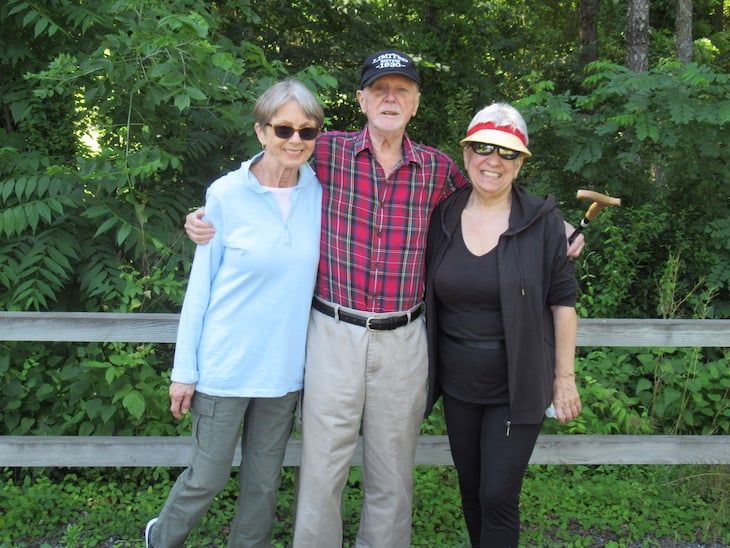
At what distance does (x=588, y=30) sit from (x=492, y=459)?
12.6 metres

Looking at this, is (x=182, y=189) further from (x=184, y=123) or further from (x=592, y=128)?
(x=592, y=128)

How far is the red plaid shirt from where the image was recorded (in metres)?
2.93

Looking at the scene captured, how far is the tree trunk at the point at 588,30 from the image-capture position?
44.3ft

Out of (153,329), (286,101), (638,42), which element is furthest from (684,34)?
(153,329)

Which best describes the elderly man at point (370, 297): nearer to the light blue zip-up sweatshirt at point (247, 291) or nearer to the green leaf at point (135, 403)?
the light blue zip-up sweatshirt at point (247, 291)

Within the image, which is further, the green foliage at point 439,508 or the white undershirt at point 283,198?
the green foliage at point 439,508

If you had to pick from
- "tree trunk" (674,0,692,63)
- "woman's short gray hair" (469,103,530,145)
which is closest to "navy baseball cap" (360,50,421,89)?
"woman's short gray hair" (469,103,530,145)

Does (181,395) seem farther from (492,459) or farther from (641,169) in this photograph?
(641,169)

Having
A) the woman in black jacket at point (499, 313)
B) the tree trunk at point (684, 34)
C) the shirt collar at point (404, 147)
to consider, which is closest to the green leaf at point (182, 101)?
the shirt collar at point (404, 147)

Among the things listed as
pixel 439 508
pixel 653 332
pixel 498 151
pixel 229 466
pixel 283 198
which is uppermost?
pixel 498 151

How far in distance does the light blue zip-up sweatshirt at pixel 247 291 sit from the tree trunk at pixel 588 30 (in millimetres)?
12071

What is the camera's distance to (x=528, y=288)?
2826mm

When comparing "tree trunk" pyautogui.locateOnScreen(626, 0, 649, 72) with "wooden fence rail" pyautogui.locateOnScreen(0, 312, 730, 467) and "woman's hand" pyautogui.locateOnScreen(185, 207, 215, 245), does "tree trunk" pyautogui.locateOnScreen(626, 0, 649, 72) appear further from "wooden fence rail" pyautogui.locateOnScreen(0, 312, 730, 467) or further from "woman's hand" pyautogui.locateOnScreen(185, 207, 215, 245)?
"woman's hand" pyautogui.locateOnScreen(185, 207, 215, 245)

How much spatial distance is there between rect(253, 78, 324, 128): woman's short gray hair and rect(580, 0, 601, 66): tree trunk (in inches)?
468
